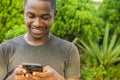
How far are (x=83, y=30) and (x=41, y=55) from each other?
3323 millimetres

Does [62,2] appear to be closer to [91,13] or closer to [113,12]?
[91,13]

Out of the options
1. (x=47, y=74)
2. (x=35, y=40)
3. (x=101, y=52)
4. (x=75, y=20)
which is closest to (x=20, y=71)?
(x=47, y=74)

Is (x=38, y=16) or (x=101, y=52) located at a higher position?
(x=38, y=16)

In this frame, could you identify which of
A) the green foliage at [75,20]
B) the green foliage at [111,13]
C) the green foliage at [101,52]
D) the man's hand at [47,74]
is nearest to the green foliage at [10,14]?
the green foliage at [75,20]

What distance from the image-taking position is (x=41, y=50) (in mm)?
2137

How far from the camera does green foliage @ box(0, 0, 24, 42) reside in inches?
208

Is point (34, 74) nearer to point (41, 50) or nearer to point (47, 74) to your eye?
point (47, 74)

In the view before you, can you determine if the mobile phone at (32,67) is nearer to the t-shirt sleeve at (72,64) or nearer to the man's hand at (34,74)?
the man's hand at (34,74)

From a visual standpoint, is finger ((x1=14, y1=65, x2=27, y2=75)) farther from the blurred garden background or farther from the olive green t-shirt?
the blurred garden background

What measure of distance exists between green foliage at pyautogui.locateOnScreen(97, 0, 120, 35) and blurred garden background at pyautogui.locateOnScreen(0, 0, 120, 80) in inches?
9.9

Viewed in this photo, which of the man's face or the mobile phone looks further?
the man's face

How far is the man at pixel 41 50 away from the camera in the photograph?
207cm

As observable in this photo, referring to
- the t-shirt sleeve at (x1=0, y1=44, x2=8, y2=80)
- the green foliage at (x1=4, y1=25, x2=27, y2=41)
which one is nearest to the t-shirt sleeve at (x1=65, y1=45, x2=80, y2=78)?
the t-shirt sleeve at (x1=0, y1=44, x2=8, y2=80)

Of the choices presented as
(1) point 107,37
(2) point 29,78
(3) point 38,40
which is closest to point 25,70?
(2) point 29,78
